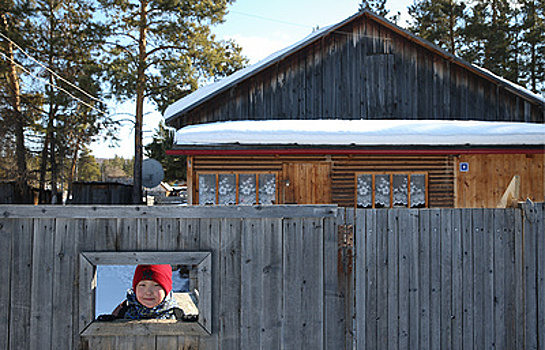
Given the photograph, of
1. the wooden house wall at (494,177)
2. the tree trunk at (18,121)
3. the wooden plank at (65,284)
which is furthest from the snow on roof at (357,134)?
the tree trunk at (18,121)

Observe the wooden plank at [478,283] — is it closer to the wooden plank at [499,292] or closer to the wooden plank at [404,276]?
the wooden plank at [499,292]

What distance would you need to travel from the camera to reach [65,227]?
159 inches

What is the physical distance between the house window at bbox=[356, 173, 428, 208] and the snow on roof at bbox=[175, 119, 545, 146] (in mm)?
1096

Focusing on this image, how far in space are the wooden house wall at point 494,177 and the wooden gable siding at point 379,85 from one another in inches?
71.3

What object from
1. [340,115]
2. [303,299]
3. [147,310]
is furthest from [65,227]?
[340,115]

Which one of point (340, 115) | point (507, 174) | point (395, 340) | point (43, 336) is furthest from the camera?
point (340, 115)

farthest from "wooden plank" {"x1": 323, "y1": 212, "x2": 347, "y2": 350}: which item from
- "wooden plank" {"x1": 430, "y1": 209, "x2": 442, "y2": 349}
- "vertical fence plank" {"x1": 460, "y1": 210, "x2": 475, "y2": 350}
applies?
"vertical fence plank" {"x1": 460, "y1": 210, "x2": 475, "y2": 350}

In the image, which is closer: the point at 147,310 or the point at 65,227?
the point at 65,227

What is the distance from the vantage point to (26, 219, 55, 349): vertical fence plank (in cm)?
401

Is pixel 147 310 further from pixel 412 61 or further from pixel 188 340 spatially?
pixel 412 61

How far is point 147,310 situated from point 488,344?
137 inches

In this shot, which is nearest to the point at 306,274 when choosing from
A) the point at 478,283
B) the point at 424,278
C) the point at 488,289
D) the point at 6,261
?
the point at 424,278

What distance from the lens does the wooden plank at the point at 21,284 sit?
13.1 ft

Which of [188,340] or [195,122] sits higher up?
[195,122]
